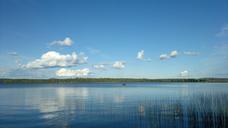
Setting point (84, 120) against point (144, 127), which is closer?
point (144, 127)

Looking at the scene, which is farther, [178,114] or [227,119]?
[178,114]

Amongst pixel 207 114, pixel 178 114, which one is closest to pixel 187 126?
pixel 207 114

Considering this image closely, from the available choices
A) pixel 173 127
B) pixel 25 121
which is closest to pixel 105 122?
pixel 173 127

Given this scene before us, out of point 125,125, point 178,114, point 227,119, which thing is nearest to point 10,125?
point 125,125

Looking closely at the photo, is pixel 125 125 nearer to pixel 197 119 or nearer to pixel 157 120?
pixel 157 120

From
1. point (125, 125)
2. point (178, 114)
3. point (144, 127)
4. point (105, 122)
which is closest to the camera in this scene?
point (144, 127)

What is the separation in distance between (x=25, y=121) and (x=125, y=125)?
9116 mm

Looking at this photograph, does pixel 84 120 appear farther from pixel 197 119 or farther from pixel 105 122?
pixel 197 119

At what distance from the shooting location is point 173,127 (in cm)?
1798

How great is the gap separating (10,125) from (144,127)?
10912 millimetres

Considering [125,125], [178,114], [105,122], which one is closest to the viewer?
[125,125]

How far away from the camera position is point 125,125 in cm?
1919

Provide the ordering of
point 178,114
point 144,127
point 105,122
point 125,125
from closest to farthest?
point 144,127 < point 125,125 < point 105,122 < point 178,114

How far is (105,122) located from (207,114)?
8.33m
